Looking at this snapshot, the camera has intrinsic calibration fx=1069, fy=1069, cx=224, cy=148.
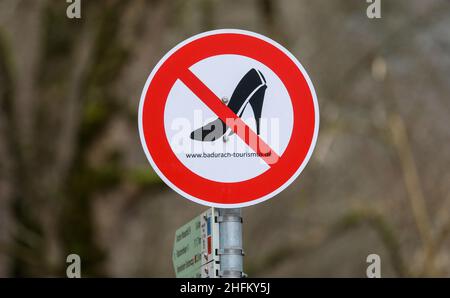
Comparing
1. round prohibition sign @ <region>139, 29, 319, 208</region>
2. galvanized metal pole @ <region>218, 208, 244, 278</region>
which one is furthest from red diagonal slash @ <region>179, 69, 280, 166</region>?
galvanized metal pole @ <region>218, 208, 244, 278</region>

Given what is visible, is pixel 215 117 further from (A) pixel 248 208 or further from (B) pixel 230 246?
(A) pixel 248 208

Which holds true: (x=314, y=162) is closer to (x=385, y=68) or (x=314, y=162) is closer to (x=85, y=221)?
(x=385, y=68)

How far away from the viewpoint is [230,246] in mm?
2016

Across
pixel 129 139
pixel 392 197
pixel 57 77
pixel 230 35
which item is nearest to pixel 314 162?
pixel 392 197

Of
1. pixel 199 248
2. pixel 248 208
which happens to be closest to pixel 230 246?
pixel 199 248

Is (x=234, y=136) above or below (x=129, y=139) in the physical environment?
below

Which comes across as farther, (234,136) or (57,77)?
(57,77)

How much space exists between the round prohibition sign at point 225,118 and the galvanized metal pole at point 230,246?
0.03m

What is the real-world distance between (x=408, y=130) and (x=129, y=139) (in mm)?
1536

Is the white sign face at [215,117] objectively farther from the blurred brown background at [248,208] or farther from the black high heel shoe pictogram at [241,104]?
the blurred brown background at [248,208]

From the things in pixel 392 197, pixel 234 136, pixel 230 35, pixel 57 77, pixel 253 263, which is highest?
pixel 57 77

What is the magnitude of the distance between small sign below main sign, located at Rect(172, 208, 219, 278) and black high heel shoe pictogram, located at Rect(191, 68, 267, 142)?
16 centimetres

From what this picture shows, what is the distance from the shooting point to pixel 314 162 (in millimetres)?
5859
